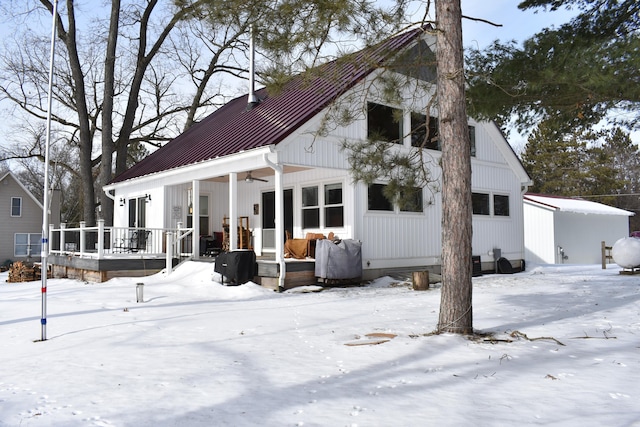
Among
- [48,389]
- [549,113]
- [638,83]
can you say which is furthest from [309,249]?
[48,389]

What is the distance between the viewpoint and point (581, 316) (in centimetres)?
774

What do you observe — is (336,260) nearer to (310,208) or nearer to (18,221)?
(310,208)

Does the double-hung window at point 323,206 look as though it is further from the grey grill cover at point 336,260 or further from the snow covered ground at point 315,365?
the snow covered ground at point 315,365

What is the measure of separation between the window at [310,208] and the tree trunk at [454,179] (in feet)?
24.1

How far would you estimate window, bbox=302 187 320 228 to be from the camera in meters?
13.8

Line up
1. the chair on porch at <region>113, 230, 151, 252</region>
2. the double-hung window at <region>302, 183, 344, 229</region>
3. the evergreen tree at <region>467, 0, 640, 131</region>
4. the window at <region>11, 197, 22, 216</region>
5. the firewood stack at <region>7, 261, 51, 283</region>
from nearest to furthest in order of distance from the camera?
the evergreen tree at <region>467, 0, 640, 131</region>, the double-hung window at <region>302, 183, 344, 229</region>, the chair on porch at <region>113, 230, 151, 252</region>, the firewood stack at <region>7, 261, 51, 283</region>, the window at <region>11, 197, 22, 216</region>

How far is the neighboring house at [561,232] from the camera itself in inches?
874

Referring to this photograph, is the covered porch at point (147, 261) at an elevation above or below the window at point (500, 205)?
below

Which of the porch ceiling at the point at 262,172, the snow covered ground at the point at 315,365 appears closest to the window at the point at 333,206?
the porch ceiling at the point at 262,172

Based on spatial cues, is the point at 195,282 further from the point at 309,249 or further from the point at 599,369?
the point at 599,369

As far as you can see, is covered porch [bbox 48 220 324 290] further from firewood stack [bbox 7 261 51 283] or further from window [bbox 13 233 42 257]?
window [bbox 13 233 42 257]

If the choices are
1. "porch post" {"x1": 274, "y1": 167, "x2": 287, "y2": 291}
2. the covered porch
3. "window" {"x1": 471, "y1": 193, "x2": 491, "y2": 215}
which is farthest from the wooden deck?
"window" {"x1": 471, "y1": 193, "x2": 491, "y2": 215}

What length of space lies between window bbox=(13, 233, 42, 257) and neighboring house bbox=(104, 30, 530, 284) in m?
13.4

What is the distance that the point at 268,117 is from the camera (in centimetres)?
1330
